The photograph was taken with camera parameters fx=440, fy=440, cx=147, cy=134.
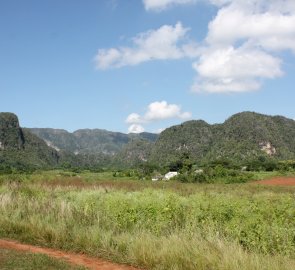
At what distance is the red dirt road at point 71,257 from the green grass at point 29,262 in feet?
1.20

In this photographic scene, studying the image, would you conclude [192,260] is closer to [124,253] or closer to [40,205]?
[124,253]

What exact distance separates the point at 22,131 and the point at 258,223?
630 feet

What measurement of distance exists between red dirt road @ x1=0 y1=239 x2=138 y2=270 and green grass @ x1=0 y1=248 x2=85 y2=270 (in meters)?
0.37

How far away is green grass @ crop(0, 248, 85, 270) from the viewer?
841 cm

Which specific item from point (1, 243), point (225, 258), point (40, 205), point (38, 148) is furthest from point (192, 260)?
point (38, 148)

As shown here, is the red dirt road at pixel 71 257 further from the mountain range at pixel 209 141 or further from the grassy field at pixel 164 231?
the mountain range at pixel 209 141

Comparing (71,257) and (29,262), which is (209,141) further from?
(29,262)

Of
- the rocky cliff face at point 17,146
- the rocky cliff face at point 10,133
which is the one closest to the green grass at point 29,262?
the rocky cliff face at point 17,146

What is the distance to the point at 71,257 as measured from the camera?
9.55 meters

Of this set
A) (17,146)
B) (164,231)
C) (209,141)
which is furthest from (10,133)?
(164,231)

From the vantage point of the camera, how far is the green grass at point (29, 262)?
8.41 metres

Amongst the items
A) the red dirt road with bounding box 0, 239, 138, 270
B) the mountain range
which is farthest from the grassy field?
the mountain range

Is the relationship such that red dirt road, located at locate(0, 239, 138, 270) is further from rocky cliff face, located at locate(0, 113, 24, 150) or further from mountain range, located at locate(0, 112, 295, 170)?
rocky cliff face, located at locate(0, 113, 24, 150)

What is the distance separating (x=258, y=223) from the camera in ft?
32.4
